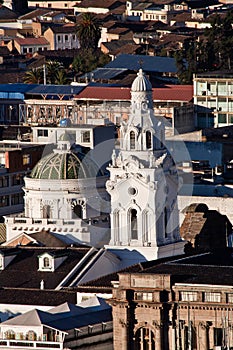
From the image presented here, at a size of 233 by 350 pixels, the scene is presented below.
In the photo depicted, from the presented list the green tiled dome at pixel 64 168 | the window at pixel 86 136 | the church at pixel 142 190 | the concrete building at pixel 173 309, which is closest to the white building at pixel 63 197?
the green tiled dome at pixel 64 168

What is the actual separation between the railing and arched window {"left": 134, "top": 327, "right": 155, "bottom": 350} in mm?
3438

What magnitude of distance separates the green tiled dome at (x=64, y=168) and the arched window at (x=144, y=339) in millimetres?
28145

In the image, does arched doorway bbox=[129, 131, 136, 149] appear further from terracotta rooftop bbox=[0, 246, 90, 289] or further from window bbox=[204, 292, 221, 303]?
window bbox=[204, 292, 221, 303]

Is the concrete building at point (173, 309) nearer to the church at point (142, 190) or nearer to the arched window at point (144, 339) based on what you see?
the arched window at point (144, 339)

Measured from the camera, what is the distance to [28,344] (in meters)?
114

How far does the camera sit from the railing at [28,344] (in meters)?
113

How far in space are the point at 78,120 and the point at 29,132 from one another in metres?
7.69

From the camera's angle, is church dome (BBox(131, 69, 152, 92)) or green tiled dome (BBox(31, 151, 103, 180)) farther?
green tiled dome (BBox(31, 151, 103, 180))

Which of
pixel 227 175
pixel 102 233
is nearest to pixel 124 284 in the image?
pixel 102 233

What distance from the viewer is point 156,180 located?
428ft

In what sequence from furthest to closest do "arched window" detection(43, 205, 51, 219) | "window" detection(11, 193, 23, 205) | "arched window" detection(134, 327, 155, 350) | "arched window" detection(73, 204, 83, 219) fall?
"window" detection(11, 193, 23, 205)
"arched window" detection(43, 205, 51, 219)
"arched window" detection(73, 204, 83, 219)
"arched window" detection(134, 327, 155, 350)

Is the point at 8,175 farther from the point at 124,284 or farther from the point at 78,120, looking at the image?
the point at 124,284

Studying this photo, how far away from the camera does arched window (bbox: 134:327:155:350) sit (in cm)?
11331

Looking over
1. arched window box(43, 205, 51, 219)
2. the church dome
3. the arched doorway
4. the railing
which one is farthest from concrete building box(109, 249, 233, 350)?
arched window box(43, 205, 51, 219)
